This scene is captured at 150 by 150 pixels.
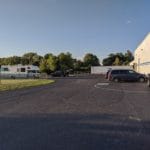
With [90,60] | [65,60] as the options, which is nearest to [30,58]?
[90,60]

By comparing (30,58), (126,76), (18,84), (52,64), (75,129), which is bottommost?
(18,84)

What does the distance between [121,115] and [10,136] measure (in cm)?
461

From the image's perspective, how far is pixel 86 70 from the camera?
128750 millimetres

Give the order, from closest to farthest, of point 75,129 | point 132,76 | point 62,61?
1. point 75,129
2. point 132,76
3. point 62,61

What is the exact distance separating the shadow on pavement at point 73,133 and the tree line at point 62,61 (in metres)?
84.9

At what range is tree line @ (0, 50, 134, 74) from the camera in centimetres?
9694

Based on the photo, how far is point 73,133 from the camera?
26.7 feet

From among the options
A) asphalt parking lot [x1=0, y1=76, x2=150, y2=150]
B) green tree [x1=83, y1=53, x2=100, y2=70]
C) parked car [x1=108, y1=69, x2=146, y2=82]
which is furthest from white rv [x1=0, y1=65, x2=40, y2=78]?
green tree [x1=83, y1=53, x2=100, y2=70]

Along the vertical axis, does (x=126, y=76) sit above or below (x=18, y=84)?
above

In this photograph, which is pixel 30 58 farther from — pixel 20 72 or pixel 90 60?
pixel 20 72

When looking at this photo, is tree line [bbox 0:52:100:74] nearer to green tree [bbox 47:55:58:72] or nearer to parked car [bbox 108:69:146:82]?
green tree [bbox 47:55:58:72]

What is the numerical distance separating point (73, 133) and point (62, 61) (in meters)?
97.0

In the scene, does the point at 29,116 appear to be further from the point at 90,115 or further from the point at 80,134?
the point at 80,134

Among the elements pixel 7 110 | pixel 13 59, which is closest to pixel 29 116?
pixel 7 110
